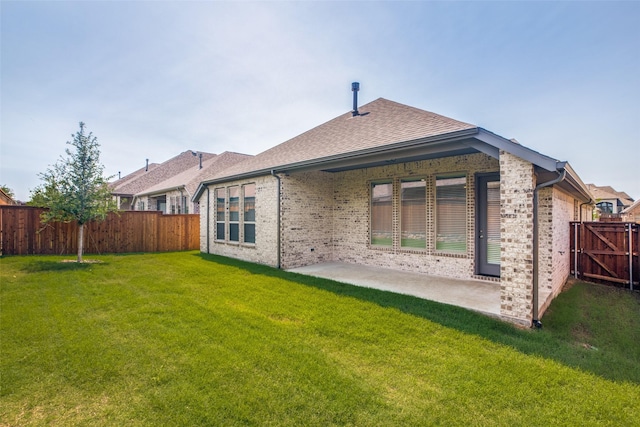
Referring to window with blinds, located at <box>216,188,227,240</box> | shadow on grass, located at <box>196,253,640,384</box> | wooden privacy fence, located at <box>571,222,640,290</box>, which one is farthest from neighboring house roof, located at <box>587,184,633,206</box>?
window with blinds, located at <box>216,188,227,240</box>

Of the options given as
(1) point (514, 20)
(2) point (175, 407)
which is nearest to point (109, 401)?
(2) point (175, 407)

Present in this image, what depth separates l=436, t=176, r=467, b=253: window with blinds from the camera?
7168mm

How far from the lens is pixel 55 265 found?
9.13m

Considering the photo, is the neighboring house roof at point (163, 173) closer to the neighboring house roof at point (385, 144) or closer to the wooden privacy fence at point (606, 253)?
the neighboring house roof at point (385, 144)

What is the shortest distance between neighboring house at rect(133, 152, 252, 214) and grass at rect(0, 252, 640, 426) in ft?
36.9

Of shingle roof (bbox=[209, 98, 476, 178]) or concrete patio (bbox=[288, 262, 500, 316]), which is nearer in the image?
concrete patio (bbox=[288, 262, 500, 316])

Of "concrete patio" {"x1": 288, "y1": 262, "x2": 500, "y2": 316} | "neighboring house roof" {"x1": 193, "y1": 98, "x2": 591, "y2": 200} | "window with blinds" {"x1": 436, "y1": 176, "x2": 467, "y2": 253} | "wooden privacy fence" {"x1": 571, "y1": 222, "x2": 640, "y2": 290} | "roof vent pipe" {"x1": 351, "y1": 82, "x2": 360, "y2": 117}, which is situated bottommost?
"concrete patio" {"x1": 288, "y1": 262, "x2": 500, "y2": 316}

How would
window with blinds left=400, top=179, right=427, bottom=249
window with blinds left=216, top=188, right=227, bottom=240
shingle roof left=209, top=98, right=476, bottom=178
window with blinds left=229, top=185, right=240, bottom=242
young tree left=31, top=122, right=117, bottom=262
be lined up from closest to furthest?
shingle roof left=209, top=98, right=476, bottom=178, window with blinds left=400, top=179, right=427, bottom=249, young tree left=31, top=122, right=117, bottom=262, window with blinds left=229, top=185, right=240, bottom=242, window with blinds left=216, top=188, right=227, bottom=240

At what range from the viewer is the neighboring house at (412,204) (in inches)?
174

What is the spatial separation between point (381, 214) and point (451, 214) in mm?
2028

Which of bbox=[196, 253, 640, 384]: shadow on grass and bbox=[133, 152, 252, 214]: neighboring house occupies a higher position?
bbox=[133, 152, 252, 214]: neighboring house

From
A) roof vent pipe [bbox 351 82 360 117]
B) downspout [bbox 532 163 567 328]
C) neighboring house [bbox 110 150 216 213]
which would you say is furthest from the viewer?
neighboring house [bbox 110 150 216 213]

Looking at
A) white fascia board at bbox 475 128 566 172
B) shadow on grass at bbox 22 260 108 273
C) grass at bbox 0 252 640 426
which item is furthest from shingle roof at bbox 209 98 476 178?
shadow on grass at bbox 22 260 108 273

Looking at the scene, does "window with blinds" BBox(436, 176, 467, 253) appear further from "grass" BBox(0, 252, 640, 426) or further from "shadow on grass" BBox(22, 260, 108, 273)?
"shadow on grass" BBox(22, 260, 108, 273)
